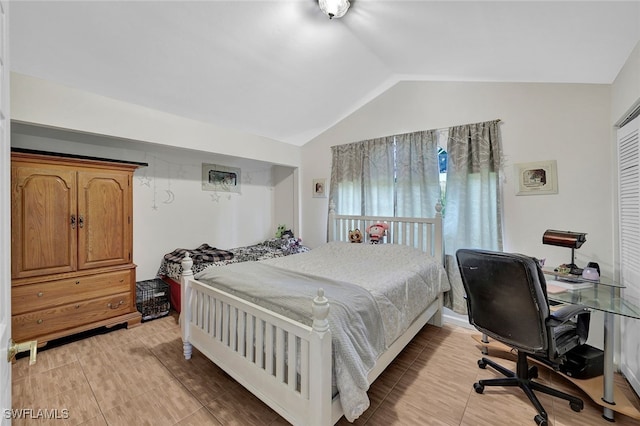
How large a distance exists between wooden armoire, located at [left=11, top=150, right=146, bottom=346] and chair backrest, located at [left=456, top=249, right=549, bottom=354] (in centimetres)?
331

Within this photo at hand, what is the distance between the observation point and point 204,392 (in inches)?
73.8

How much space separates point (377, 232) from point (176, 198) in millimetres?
2799

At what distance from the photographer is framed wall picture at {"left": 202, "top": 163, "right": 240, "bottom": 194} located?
4.08m

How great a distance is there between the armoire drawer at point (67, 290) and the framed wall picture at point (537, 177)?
4185 millimetres

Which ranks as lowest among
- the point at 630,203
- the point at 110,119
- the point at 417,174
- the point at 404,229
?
the point at 404,229

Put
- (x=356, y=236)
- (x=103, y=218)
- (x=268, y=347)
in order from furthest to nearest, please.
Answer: (x=356, y=236) → (x=103, y=218) → (x=268, y=347)

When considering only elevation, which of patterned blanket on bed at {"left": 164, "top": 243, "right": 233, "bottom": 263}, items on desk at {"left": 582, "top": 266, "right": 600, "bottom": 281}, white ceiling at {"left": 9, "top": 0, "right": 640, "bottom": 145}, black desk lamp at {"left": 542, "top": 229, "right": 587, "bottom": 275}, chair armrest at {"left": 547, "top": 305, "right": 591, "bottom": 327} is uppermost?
white ceiling at {"left": 9, "top": 0, "right": 640, "bottom": 145}

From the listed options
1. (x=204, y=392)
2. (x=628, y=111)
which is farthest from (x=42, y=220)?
(x=628, y=111)

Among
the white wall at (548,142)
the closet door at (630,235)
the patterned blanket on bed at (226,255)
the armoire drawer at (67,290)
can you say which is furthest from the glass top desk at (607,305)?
the armoire drawer at (67,290)

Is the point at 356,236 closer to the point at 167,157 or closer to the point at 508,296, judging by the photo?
the point at 508,296

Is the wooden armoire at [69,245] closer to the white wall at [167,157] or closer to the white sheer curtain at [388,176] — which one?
the white wall at [167,157]

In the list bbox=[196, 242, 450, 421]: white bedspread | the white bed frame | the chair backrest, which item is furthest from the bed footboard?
the chair backrest

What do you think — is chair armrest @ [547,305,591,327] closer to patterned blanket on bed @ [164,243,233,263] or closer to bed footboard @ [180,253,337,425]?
bed footboard @ [180,253,337,425]

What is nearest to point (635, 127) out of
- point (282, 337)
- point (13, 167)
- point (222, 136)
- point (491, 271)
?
point (491, 271)
